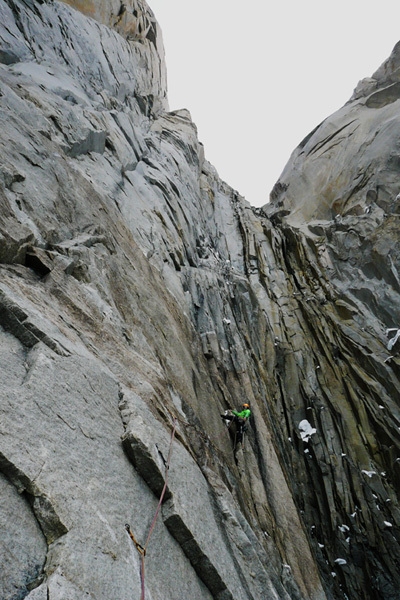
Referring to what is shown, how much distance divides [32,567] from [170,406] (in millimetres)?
5184

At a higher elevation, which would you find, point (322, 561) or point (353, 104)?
point (353, 104)

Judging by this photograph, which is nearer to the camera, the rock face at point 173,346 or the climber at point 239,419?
the rock face at point 173,346

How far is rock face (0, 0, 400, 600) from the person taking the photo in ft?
16.3

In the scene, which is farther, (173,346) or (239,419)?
(239,419)

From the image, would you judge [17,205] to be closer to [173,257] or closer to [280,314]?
[173,257]

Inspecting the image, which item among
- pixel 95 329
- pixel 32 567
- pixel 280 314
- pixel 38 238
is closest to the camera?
pixel 32 567

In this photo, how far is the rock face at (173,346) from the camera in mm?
4957

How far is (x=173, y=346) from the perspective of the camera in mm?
12414

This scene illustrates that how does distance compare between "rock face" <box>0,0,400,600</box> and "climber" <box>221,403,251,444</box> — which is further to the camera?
"climber" <box>221,403,251,444</box>

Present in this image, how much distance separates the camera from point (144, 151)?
83.9 feet

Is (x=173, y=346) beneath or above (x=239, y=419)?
above

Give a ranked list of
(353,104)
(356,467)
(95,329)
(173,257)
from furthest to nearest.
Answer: (353,104) < (173,257) < (356,467) < (95,329)

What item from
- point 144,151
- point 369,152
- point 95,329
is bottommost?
point 369,152

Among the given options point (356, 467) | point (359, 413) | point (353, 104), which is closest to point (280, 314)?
point (359, 413)
